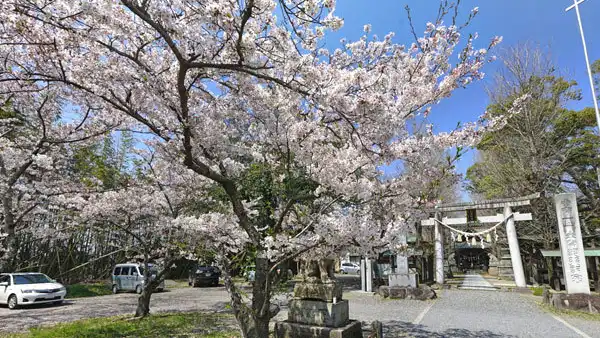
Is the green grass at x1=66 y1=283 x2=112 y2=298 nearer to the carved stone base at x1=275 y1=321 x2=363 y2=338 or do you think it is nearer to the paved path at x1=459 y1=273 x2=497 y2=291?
the carved stone base at x1=275 y1=321 x2=363 y2=338

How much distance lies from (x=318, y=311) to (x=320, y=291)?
34cm

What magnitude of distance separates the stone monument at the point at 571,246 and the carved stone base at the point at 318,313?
8.74 meters

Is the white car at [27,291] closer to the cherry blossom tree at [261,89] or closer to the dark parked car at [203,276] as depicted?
the dark parked car at [203,276]

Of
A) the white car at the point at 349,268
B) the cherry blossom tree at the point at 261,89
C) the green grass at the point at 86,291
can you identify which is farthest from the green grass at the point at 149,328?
the white car at the point at 349,268

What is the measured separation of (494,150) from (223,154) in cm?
1827

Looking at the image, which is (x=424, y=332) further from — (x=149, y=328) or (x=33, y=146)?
(x=33, y=146)

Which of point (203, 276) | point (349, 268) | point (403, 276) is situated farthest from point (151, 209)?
point (349, 268)

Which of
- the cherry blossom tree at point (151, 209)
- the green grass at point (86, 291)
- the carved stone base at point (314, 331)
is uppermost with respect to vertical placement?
the cherry blossom tree at point (151, 209)

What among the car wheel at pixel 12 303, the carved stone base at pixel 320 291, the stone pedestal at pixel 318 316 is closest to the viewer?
the stone pedestal at pixel 318 316

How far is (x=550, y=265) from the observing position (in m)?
15.5

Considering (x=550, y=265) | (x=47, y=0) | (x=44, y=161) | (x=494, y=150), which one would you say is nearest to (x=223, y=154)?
(x=47, y=0)

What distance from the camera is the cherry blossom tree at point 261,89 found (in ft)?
12.0

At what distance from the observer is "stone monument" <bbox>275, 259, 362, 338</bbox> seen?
5883 mm

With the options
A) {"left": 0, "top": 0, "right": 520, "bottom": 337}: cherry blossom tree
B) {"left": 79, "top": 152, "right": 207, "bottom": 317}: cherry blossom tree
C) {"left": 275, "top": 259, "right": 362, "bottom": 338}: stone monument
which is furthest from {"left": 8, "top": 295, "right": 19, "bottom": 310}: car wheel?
{"left": 275, "top": 259, "right": 362, "bottom": 338}: stone monument
